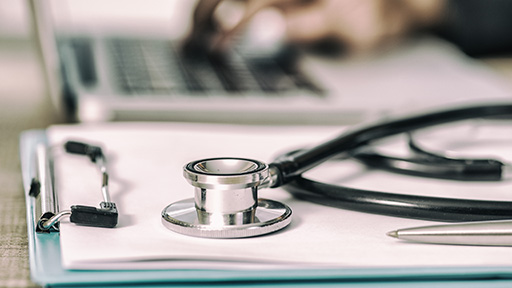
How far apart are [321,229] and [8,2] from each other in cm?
191

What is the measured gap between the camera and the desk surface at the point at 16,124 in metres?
0.40

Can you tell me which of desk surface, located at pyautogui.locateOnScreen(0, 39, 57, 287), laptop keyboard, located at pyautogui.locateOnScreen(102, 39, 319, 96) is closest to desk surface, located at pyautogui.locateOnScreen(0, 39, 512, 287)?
desk surface, located at pyautogui.locateOnScreen(0, 39, 57, 287)

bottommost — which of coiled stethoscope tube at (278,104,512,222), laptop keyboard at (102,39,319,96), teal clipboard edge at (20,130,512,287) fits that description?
teal clipboard edge at (20,130,512,287)

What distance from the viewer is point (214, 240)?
0.38m

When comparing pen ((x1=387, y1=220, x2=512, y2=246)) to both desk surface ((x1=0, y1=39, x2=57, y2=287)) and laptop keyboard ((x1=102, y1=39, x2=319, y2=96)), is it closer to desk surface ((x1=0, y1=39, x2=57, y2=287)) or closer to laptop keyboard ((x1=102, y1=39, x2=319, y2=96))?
desk surface ((x1=0, y1=39, x2=57, y2=287))

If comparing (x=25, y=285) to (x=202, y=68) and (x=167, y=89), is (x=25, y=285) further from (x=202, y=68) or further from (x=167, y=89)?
(x=202, y=68)

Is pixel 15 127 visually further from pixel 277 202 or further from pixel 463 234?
pixel 463 234

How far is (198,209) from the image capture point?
398 millimetres

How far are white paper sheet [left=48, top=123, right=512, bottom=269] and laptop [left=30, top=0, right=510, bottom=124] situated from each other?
0.35ft

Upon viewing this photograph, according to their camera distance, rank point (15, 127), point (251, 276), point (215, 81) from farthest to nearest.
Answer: point (215, 81)
point (15, 127)
point (251, 276)

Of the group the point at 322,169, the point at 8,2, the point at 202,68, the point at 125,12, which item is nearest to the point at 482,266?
the point at 322,169

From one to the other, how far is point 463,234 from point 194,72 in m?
0.63

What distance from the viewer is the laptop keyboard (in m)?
0.85

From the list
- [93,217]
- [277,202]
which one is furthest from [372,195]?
[93,217]
